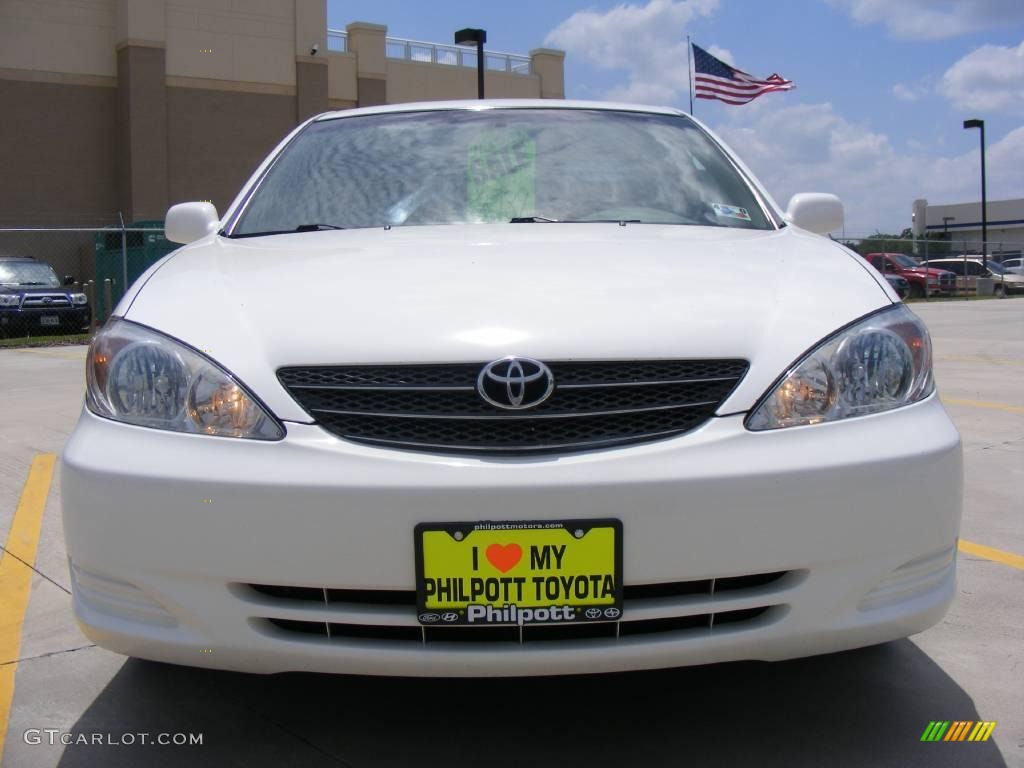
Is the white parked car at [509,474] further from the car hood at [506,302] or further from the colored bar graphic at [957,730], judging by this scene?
the colored bar graphic at [957,730]

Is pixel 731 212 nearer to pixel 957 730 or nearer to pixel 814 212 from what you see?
pixel 814 212

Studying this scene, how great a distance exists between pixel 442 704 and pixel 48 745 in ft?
2.86

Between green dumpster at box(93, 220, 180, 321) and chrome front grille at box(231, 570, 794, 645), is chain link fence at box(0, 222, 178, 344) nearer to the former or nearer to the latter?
green dumpster at box(93, 220, 180, 321)

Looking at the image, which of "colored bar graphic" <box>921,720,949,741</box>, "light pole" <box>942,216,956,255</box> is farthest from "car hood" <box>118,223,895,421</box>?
"light pole" <box>942,216,956,255</box>

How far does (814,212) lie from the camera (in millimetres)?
3309

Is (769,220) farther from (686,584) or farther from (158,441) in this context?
(158,441)

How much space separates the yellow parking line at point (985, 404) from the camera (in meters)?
7.19

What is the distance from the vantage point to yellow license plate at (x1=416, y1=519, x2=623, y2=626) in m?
1.94

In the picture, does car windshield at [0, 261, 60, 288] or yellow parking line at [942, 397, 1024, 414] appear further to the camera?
car windshield at [0, 261, 60, 288]

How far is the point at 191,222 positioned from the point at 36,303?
15631mm

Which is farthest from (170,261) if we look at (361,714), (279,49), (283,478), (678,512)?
(279,49)

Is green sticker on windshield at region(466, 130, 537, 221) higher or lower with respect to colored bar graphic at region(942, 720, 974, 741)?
higher

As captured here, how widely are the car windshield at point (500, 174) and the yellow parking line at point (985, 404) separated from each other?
14.8 ft

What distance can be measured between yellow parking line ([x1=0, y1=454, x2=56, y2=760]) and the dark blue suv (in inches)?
508
